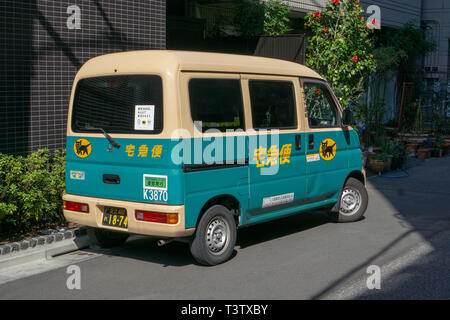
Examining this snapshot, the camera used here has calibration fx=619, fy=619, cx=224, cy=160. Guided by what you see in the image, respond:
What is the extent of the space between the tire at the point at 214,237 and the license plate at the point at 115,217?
767 mm

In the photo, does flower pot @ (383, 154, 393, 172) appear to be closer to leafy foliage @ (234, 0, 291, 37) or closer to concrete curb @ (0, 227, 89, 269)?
leafy foliage @ (234, 0, 291, 37)

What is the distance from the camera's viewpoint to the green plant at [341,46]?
13.2 metres

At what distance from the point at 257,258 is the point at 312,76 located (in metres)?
2.68

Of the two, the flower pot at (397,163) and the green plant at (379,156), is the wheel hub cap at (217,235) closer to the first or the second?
the green plant at (379,156)

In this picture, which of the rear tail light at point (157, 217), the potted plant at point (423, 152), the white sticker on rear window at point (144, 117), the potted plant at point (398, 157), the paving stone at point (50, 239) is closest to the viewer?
the rear tail light at point (157, 217)

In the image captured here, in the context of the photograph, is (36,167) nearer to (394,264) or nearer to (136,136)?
(136,136)

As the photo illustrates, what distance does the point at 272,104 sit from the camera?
7531mm

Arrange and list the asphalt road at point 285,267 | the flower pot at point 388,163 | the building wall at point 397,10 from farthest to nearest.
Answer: the building wall at point 397,10 → the flower pot at point 388,163 → the asphalt road at point 285,267

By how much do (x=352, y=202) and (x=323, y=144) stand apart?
1295mm

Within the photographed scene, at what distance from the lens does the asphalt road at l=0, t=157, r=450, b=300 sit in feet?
19.3

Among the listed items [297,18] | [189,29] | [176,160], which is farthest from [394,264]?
[297,18]

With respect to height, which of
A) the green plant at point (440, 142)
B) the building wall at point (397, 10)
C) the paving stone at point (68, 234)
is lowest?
the paving stone at point (68, 234)

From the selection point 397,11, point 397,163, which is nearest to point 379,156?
point 397,163

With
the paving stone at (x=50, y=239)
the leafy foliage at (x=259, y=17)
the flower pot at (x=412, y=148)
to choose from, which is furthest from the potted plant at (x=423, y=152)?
the paving stone at (x=50, y=239)
